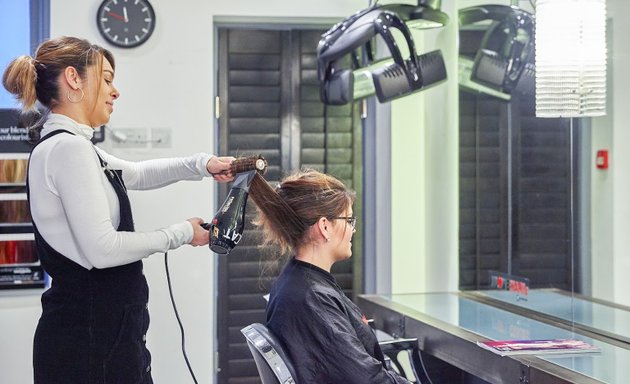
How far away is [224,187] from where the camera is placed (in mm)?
4316

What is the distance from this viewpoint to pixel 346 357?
1867 mm

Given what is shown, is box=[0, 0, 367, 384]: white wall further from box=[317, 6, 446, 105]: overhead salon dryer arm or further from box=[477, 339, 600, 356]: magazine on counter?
box=[477, 339, 600, 356]: magazine on counter

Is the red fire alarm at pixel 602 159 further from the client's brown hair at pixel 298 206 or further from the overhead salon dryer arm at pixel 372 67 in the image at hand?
the overhead salon dryer arm at pixel 372 67

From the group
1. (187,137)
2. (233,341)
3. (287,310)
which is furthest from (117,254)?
(233,341)

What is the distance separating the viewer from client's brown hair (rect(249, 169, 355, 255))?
204 centimetres

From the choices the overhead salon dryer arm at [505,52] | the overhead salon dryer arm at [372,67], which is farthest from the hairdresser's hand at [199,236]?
the overhead salon dryer arm at [372,67]

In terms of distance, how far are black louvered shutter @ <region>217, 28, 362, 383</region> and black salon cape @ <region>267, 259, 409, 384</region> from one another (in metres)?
2.35

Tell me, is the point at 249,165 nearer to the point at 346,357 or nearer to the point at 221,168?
the point at 221,168

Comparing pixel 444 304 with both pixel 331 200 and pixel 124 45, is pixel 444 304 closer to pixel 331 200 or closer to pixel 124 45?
pixel 331 200

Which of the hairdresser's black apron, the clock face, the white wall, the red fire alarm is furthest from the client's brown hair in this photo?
the clock face

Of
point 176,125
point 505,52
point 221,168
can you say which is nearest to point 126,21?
point 176,125

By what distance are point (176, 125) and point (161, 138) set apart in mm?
95

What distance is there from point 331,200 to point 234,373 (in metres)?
2.54

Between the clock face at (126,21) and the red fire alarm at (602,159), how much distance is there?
2408mm
